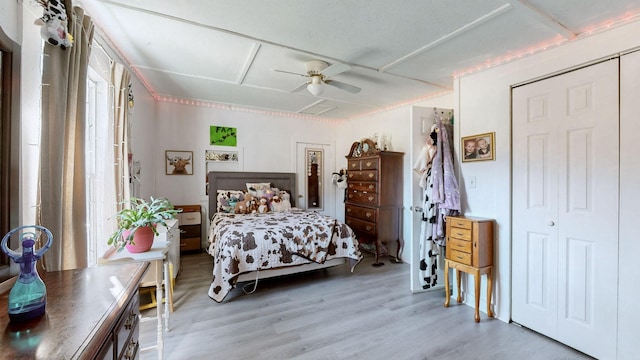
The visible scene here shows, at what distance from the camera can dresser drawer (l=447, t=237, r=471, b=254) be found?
268cm

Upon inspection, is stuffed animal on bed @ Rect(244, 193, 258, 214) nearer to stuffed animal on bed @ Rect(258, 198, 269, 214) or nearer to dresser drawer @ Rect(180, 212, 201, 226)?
stuffed animal on bed @ Rect(258, 198, 269, 214)

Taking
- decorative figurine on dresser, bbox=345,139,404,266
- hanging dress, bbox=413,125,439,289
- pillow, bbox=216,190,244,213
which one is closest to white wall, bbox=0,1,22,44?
hanging dress, bbox=413,125,439,289

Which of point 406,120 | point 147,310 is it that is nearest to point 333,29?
point 406,120

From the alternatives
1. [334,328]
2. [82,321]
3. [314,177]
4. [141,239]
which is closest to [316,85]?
[141,239]

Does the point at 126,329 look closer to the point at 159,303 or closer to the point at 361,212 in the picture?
the point at 159,303

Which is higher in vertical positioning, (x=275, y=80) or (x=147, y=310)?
(x=275, y=80)

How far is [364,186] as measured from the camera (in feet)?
15.0

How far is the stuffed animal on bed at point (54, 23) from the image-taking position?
4.40 ft

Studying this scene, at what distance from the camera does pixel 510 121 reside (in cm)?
259

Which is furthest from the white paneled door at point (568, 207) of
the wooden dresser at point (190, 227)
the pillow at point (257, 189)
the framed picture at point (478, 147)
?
the wooden dresser at point (190, 227)

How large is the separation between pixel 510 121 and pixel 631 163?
35.0 inches

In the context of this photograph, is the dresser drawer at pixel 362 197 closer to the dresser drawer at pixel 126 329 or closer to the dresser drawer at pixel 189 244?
the dresser drawer at pixel 189 244

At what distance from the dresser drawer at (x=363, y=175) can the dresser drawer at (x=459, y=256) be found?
171 cm

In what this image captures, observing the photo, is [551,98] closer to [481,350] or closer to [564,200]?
[564,200]
